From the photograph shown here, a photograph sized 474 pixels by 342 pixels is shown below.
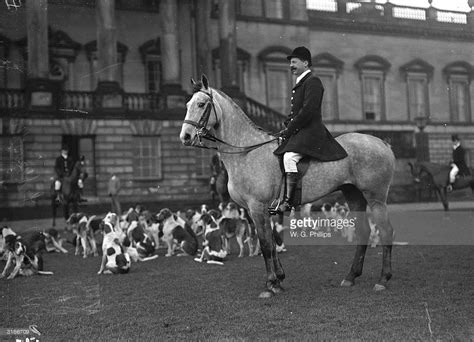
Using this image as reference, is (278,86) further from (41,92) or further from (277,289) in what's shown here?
(277,289)

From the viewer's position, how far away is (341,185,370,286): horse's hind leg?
7652 mm

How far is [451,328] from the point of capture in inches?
200

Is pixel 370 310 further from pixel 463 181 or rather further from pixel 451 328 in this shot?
pixel 463 181

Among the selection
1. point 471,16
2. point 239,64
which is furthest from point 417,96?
point 239,64

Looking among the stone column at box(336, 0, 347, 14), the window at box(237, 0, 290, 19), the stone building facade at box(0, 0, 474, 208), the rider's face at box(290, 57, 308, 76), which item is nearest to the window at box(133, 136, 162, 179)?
the stone building facade at box(0, 0, 474, 208)

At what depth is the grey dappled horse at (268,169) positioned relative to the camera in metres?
7.27

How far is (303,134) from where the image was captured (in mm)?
→ 7207

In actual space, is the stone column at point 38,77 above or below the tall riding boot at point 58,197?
above

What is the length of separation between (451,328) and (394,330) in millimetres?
559

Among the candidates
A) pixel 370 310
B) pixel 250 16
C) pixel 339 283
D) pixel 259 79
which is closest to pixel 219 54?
pixel 259 79

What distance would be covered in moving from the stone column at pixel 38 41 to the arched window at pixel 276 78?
18.6 ft

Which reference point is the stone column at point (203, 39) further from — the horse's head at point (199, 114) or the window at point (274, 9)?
the horse's head at point (199, 114)

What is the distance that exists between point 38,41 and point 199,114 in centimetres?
774

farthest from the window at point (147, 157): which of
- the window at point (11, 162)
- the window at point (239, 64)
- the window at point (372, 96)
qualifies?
the window at point (11, 162)
